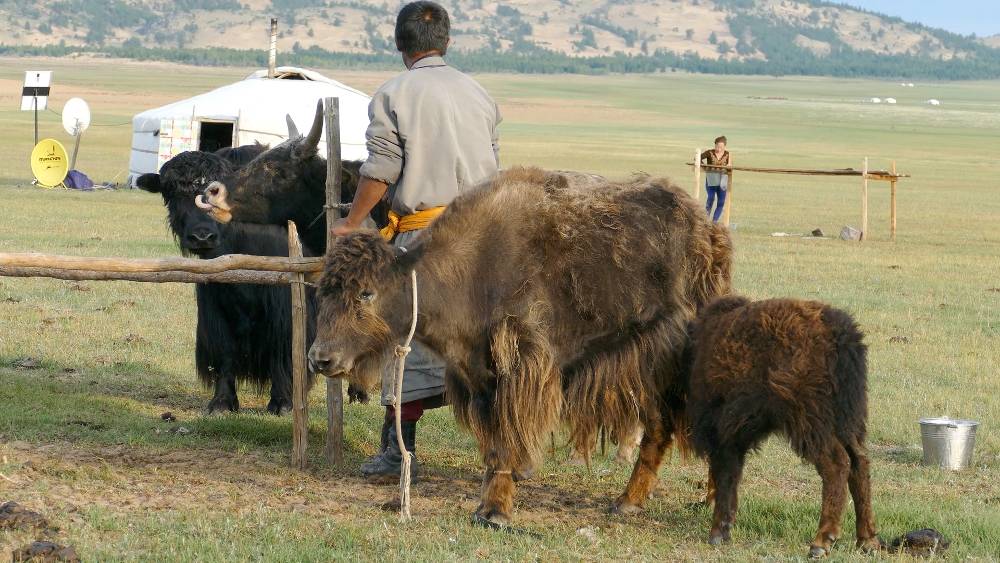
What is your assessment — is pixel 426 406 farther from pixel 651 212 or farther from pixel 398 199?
pixel 651 212

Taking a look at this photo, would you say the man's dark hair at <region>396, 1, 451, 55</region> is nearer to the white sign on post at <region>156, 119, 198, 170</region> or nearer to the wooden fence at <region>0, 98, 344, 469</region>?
the wooden fence at <region>0, 98, 344, 469</region>

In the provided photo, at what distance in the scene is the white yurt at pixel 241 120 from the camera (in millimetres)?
27797

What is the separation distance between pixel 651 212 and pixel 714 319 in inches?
27.2

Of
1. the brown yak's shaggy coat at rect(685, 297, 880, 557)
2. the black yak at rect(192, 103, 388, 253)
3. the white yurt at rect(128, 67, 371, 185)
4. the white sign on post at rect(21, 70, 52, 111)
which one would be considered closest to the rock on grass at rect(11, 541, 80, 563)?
the brown yak's shaggy coat at rect(685, 297, 880, 557)

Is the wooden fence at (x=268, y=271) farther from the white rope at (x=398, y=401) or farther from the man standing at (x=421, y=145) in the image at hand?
the white rope at (x=398, y=401)

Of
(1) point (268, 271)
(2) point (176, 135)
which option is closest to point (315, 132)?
(1) point (268, 271)

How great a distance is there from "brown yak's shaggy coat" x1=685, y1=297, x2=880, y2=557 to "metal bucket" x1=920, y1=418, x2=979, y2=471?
6.40ft

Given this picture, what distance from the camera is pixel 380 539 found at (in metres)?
5.31

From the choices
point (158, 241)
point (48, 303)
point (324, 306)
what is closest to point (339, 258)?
point (324, 306)

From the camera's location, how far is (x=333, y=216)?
6852 millimetres

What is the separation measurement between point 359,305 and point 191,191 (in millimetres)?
3265

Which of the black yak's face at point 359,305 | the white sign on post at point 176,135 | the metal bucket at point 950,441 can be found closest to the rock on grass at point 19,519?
the black yak's face at point 359,305

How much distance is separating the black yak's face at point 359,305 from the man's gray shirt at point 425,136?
748 millimetres

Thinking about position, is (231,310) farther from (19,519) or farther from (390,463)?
(19,519)
